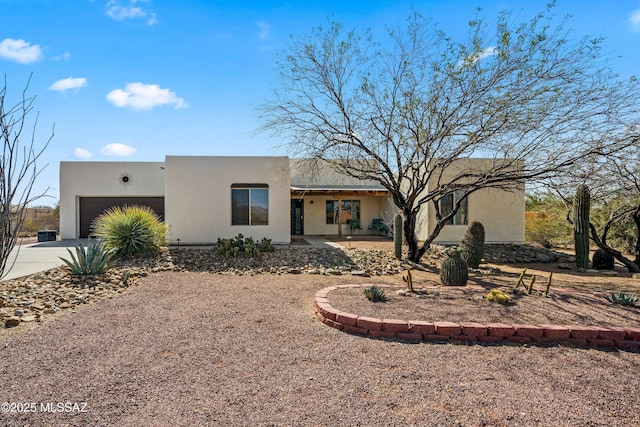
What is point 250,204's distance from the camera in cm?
1452

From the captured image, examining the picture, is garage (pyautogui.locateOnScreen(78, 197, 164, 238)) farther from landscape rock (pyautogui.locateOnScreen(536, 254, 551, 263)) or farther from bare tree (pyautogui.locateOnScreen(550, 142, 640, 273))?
bare tree (pyautogui.locateOnScreen(550, 142, 640, 273))

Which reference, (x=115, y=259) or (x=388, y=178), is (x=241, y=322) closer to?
(x=115, y=259)

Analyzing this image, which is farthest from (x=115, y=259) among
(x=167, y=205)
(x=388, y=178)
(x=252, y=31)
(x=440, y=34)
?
(x=440, y=34)

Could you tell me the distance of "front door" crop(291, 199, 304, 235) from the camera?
2080 cm

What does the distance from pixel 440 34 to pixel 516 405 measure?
8140 mm

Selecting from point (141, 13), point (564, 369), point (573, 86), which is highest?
point (141, 13)

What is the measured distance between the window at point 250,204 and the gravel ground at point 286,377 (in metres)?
9.05

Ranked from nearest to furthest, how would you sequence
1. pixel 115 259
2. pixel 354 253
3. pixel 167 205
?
pixel 115 259
pixel 354 253
pixel 167 205

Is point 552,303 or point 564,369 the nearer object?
point 564,369

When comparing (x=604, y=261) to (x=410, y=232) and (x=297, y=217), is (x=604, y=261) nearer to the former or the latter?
(x=410, y=232)

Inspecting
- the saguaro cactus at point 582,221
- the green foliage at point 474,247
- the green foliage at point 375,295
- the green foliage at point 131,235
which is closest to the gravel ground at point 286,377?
the green foliage at point 375,295

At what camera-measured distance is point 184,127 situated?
37.7 feet

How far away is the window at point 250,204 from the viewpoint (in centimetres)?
1448

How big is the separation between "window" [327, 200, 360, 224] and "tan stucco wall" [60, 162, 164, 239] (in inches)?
345
